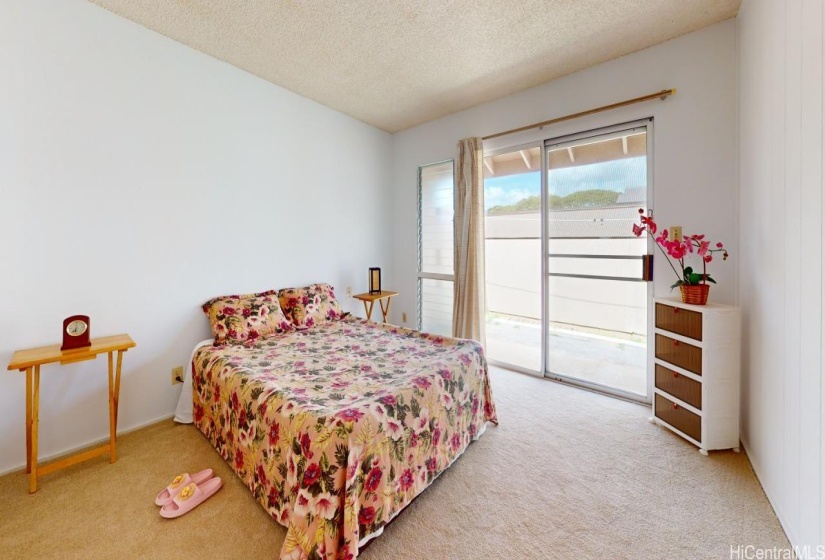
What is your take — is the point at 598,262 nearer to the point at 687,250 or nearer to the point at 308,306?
the point at 687,250

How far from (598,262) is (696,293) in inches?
33.2

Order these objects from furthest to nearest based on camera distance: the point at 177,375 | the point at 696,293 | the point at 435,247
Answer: the point at 435,247 → the point at 177,375 → the point at 696,293

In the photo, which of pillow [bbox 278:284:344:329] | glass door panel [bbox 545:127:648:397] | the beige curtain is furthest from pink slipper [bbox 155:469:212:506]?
glass door panel [bbox 545:127:648:397]

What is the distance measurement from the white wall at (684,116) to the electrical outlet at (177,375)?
3724 millimetres

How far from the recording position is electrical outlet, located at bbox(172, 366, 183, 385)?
2467mm

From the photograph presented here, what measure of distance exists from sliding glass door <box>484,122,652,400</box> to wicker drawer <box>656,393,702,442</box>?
40cm

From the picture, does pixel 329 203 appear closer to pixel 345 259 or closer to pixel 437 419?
pixel 345 259

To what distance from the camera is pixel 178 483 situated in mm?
1659

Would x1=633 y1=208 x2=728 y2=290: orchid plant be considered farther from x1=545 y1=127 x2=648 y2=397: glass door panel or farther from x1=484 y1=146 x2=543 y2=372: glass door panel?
x1=484 y1=146 x2=543 y2=372: glass door panel

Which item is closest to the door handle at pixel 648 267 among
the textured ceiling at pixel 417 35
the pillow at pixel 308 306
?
the textured ceiling at pixel 417 35

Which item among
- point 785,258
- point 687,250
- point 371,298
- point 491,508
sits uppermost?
point 687,250

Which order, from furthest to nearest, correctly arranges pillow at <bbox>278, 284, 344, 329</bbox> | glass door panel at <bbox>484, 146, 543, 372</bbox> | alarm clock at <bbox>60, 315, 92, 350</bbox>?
glass door panel at <bbox>484, 146, 543, 372</bbox> → pillow at <bbox>278, 284, 344, 329</bbox> → alarm clock at <bbox>60, 315, 92, 350</bbox>

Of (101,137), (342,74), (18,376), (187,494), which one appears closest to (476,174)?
(342,74)

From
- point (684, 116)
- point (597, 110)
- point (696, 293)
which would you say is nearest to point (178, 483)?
point (696, 293)
